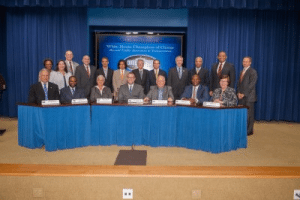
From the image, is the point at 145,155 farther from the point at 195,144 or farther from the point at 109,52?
the point at 109,52

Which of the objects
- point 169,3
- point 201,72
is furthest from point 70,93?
point 169,3

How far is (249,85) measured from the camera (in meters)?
4.98

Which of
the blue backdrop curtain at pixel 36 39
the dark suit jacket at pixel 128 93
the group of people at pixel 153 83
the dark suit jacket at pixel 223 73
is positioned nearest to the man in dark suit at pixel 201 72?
the group of people at pixel 153 83

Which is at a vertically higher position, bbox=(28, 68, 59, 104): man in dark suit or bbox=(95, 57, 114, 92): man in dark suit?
bbox=(95, 57, 114, 92): man in dark suit

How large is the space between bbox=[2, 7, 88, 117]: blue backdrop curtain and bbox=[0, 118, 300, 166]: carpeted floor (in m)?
2.93

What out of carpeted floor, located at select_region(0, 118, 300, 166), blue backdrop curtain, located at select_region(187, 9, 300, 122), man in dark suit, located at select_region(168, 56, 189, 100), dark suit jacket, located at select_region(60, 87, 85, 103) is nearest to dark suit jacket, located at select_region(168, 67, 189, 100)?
man in dark suit, located at select_region(168, 56, 189, 100)

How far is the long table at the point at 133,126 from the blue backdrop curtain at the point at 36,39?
3360mm

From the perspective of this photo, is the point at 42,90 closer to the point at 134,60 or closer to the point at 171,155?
the point at 171,155

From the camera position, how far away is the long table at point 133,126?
12.4 feet

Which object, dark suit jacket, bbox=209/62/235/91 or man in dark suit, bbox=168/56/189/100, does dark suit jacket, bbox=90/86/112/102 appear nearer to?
man in dark suit, bbox=168/56/189/100

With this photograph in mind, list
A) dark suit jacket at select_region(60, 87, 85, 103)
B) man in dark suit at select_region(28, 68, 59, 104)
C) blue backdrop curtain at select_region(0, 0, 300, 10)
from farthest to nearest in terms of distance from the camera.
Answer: blue backdrop curtain at select_region(0, 0, 300, 10)
dark suit jacket at select_region(60, 87, 85, 103)
man in dark suit at select_region(28, 68, 59, 104)

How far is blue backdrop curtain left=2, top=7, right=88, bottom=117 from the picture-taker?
6.73 m

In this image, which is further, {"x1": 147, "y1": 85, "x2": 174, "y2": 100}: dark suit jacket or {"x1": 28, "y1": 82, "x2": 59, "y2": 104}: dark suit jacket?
{"x1": 147, "y1": 85, "x2": 174, "y2": 100}: dark suit jacket

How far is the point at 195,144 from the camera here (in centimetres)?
398
